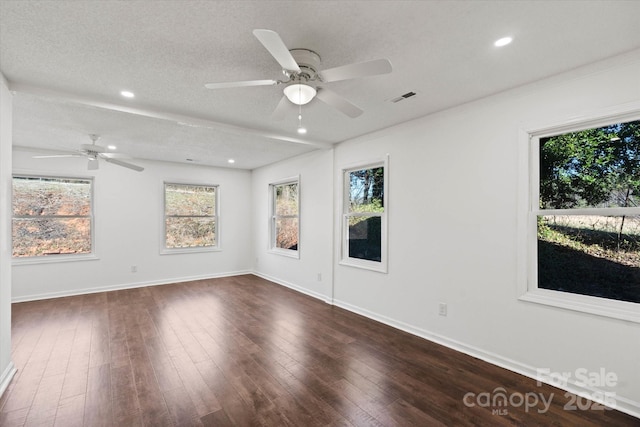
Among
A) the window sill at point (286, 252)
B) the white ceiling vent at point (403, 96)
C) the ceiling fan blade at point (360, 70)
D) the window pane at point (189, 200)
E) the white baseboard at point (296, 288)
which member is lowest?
the white baseboard at point (296, 288)

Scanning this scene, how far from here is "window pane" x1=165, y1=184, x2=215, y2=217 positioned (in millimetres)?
6078

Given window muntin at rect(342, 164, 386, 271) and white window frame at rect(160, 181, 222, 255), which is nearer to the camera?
window muntin at rect(342, 164, 386, 271)

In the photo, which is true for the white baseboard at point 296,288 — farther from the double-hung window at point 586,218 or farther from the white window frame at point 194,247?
the double-hung window at point 586,218

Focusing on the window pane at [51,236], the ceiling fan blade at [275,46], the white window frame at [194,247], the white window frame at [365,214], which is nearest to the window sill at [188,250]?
the white window frame at [194,247]

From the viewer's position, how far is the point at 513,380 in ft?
8.00

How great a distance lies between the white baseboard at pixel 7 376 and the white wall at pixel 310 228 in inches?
138

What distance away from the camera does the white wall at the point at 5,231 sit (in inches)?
90.8

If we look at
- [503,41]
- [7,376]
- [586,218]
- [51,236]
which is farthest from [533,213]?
[51,236]

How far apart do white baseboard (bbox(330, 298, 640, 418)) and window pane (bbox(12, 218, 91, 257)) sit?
514 centimetres

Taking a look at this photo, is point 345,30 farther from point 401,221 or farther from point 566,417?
point 566,417

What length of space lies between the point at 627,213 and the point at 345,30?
2.40 metres

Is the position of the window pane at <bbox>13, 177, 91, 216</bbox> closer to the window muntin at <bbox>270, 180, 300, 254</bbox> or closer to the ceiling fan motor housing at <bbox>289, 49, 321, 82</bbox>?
the window muntin at <bbox>270, 180, 300, 254</bbox>

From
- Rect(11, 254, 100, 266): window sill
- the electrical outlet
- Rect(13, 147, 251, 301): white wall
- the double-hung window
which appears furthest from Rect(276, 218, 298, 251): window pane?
the double-hung window

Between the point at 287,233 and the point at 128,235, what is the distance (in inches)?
120
